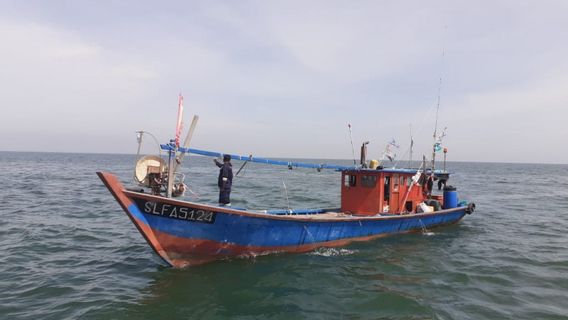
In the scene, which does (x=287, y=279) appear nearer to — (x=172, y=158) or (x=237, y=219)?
(x=237, y=219)

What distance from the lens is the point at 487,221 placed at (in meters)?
18.5

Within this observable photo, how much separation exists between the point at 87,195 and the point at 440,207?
69.5ft

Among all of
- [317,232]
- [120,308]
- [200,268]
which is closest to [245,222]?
[200,268]

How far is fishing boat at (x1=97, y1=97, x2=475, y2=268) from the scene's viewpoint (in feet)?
28.6

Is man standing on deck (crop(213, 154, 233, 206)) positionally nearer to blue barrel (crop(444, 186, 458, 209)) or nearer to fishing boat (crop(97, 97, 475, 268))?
fishing boat (crop(97, 97, 475, 268))

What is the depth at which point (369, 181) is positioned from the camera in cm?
1336

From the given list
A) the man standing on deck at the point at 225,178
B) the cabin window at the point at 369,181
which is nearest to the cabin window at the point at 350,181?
the cabin window at the point at 369,181

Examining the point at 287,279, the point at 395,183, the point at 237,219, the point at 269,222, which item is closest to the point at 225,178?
the point at 237,219

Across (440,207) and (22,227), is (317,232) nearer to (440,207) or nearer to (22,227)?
(440,207)

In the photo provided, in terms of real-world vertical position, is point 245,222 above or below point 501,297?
above

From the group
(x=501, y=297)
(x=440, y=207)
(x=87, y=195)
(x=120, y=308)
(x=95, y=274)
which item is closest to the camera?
(x=120, y=308)

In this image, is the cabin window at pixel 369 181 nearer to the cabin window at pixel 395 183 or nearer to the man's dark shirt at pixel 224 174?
the cabin window at pixel 395 183

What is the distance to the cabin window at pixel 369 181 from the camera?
13242mm

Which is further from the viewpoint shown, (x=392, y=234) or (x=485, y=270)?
(x=392, y=234)
